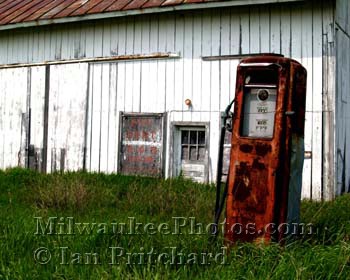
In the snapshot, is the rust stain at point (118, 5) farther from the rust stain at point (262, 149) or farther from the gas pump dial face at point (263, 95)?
the rust stain at point (262, 149)

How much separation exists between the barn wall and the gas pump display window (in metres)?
4.08

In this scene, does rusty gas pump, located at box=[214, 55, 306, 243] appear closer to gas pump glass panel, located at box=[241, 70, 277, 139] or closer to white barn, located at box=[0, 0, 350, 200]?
gas pump glass panel, located at box=[241, 70, 277, 139]

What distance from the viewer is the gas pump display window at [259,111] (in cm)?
437

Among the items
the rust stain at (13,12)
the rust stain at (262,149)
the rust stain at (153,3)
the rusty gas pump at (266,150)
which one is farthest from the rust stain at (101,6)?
the rust stain at (262,149)

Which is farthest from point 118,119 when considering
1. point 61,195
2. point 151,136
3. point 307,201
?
point 307,201

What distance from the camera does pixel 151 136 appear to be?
9312 mm

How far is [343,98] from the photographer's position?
28.1 ft

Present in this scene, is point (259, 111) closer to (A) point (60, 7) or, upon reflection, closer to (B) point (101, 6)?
(B) point (101, 6)

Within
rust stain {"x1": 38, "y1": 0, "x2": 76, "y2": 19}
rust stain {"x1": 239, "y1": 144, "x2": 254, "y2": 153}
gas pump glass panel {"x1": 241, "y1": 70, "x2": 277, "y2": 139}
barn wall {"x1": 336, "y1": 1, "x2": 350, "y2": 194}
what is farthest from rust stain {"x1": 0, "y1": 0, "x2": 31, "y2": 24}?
rust stain {"x1": 239, "y1": 144, "x2": 254, "y2": 153}

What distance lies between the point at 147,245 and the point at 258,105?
168cm

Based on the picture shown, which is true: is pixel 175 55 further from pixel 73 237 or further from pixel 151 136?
pixel 73 237

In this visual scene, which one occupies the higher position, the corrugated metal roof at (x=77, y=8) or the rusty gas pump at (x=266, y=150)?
the corrugated metal roof at (x=77, y=8)

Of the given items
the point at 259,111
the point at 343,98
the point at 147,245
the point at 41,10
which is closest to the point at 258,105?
the point at 259,111

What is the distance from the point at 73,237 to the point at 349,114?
670cm
